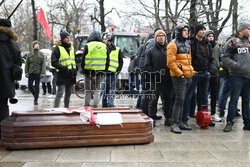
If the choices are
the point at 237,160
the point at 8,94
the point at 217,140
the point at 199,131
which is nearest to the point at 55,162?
the point at 8,94

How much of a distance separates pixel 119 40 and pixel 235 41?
461 inches

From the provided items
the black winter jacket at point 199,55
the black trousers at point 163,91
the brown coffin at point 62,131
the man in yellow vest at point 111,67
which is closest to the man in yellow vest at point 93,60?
the man in yellow vest at point 111,67

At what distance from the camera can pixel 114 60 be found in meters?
8.33

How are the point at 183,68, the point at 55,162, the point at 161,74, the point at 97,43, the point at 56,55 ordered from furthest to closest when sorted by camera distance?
the point at 97,43 → the point at 56,55 → the point at 161,74 → the point at 183,68 → the point at 55,162

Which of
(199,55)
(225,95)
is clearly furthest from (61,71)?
(225,95)

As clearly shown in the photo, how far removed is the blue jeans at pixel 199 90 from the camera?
637 cm

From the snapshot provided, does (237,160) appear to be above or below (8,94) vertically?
below

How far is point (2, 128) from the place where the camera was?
4.48 m

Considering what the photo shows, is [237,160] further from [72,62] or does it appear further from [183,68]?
[72,62]

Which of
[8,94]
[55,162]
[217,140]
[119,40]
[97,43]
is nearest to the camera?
[55,162]

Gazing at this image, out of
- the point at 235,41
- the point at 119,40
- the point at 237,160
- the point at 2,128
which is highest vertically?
the point at 119,40

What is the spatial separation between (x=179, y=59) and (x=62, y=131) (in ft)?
8.80

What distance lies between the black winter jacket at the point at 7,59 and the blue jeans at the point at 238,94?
4210mm

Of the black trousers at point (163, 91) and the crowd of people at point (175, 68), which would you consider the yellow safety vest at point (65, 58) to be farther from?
the black trousers at point (163, 91)
